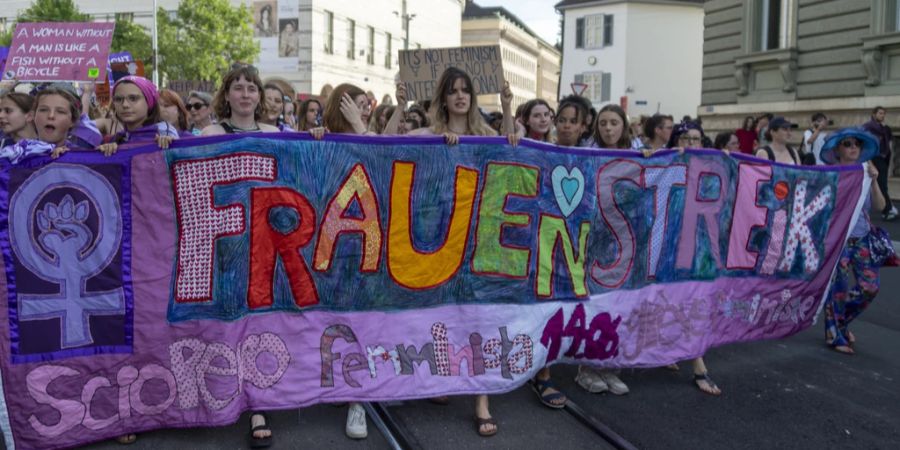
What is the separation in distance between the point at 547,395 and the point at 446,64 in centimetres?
353

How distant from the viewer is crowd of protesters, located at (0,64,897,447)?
448 centimetres

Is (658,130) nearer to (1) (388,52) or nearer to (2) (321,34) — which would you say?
(2) (321,34)

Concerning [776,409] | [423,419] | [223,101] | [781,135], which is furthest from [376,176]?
[781,135]

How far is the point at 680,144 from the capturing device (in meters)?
7.04

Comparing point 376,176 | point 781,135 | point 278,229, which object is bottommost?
point 278,229

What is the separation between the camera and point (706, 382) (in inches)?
207

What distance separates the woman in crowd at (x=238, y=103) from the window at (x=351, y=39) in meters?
55.5

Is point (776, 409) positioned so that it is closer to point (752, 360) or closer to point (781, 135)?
point (752, 360)

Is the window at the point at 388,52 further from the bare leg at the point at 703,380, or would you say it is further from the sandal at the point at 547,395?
the sandal at the point at 547,395

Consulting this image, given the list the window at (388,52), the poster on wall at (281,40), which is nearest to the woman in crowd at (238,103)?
the poster on wall at (281,40)

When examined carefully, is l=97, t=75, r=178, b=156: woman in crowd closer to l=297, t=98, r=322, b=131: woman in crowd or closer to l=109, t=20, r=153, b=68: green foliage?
l=297, t=98, r=322, b=131: woman in crowd

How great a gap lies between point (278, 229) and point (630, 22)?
4777 cm

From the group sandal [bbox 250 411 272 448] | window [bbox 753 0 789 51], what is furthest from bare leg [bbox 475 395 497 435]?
window [bbox 753 0 789 51]

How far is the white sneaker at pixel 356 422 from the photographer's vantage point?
4.27m
